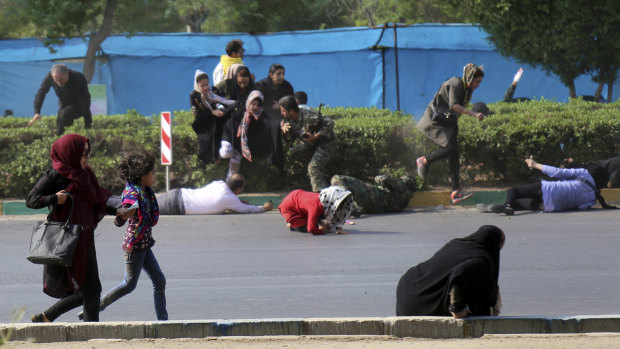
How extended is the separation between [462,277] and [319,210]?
15.1 ft

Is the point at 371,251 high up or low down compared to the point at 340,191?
down

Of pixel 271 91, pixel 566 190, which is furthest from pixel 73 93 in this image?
pixel 566 190

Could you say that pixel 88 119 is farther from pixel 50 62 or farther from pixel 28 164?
pixel 50 62

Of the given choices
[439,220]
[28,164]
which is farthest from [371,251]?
[28,164]

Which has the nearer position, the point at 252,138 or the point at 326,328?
the point at 326,328

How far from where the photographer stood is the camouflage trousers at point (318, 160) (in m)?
12.1

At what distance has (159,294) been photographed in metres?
5.99

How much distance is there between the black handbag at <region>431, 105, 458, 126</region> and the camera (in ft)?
40.8

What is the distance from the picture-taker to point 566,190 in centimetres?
1155

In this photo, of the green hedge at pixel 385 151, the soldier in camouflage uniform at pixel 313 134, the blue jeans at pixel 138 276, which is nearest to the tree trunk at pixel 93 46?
the green hedge at pixel 385 151

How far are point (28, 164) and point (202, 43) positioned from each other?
11.6 metres

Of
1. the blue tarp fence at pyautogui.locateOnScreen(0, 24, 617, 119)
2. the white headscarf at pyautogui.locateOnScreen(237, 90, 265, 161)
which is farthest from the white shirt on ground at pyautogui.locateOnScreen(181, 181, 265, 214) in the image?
the blue tarp fence at pyautogui.locateOnScreen(0, 24, 617, 119)

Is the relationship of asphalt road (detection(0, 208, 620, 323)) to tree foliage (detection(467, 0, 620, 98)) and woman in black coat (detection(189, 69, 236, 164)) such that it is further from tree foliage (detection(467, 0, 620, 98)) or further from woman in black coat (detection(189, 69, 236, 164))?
tree foliage (detection(467, 0, 620, 98))

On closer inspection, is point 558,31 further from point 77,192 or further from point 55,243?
point 55,243
